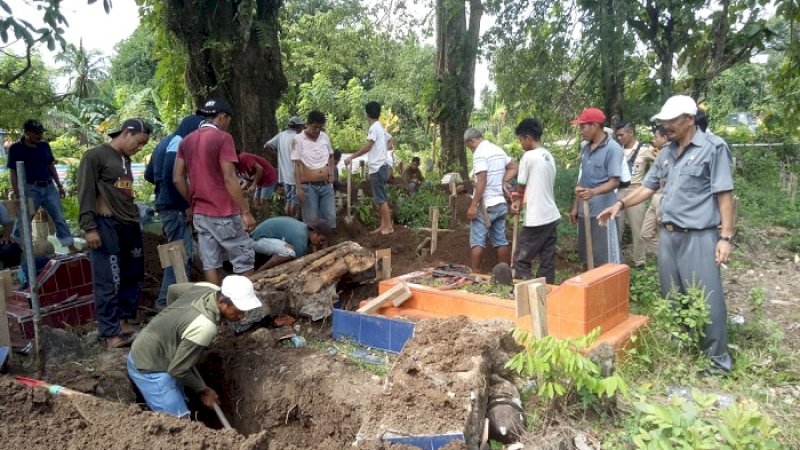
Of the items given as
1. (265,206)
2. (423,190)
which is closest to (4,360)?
(265,206)

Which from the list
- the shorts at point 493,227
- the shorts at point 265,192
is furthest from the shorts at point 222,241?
the shorts at point 265,192

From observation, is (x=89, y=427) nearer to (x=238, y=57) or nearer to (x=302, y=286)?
(x=302, y=286)

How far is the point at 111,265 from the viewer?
16.5 ft

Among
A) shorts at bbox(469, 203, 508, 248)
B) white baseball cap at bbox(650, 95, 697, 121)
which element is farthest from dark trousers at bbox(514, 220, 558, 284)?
white baseball cap at bbox(650, 95, 697, 121)

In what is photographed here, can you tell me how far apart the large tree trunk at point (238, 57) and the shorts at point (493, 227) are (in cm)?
413

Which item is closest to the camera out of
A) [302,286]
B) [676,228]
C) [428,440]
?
[428,440]

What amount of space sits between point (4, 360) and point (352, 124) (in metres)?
19.5

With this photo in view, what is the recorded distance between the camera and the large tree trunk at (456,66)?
1145cm

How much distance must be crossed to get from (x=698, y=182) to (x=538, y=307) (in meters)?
1.46

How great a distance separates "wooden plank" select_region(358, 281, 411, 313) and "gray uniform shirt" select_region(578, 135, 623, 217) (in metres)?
2.08

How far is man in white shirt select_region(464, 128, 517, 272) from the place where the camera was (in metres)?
6.13

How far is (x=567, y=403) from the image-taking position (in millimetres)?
3555

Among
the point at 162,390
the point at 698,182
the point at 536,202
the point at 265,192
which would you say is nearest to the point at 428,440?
the point at 162,390

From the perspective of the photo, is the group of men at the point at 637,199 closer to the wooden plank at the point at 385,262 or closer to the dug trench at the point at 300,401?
the wooden plank at the point at 385,262
